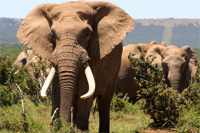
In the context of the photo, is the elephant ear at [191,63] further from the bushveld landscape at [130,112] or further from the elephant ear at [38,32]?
the elephant ear at [38,32]

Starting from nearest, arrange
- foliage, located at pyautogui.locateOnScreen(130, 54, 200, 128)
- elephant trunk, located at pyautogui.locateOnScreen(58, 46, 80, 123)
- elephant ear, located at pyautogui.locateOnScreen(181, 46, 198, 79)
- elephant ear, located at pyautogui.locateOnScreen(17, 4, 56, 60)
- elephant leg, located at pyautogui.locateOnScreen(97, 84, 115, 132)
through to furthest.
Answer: elephant trunk, located at pyautogui.locateOnScreen(58, 46, 80, 123)
elephant ear, located at pyautogui.locateOnScreen(17, 4, 56, 60)
foliage, located at pyautogui.locateOnScreen(130, 54, 200, 128)
elephant leg, located at pyautogui.locateOnScreen(97, 84, 115, 132)
elephant ear, located at pyautogui.locateOnScreen(181, 46, 198, 79)

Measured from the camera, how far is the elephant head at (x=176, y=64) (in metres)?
10.3

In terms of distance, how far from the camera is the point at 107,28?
5441 millimetres

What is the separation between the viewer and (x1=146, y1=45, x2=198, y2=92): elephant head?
1029 centimetres

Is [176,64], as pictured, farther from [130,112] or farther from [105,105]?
[105,105]

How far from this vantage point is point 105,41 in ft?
17.5

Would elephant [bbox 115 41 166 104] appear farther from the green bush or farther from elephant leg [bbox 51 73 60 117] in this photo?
elephant leg [bbox 51 73 60 117]

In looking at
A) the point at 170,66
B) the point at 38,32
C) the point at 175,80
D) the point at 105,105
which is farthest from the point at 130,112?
the point at 38,32

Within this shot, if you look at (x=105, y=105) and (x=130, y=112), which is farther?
(x=130, y=112)

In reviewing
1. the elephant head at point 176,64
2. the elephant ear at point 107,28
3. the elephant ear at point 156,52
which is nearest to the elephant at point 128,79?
the elephant ear at point 156,52

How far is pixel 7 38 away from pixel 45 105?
16963 cm

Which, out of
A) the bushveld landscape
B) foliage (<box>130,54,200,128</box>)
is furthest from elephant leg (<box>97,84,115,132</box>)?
foliage (<box>130,54,200,128</box>)

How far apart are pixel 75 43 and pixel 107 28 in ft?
2.92

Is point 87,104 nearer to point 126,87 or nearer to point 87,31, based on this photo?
point 87,31
